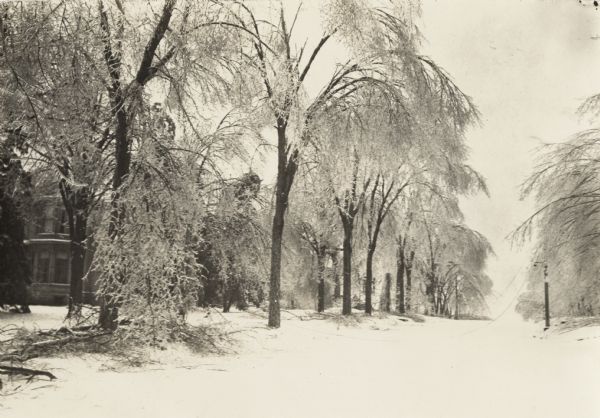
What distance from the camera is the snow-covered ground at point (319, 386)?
16.9ft

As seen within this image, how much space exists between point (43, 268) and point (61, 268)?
1.27 m

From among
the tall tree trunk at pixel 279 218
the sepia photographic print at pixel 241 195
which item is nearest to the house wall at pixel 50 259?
the sepia photographic print at pixel 241 195

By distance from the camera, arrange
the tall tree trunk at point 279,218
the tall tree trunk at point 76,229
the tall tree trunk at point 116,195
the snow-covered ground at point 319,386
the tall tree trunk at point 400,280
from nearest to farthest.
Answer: the snow-covered ground at point 319,386 < the tall tree trunk at point 116,195 < the tall tree trunk at point 279,218 < the tall tree trunk at point 76,229 < the tall tree trunk at point 400,280

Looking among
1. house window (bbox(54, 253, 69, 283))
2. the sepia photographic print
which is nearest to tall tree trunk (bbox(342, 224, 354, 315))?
the sepia photographic print

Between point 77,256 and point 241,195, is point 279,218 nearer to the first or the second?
point 241,195

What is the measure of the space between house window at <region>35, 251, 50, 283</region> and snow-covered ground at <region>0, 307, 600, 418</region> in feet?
105

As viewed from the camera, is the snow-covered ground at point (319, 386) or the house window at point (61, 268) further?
the house window at point (61, 268)

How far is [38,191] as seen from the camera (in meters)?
17.0

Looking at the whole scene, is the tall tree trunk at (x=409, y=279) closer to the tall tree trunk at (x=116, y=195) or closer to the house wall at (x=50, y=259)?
the house wall at (x=50, y=259)

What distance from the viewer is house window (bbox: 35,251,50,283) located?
36812 millimetres

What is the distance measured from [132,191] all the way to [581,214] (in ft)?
35.2

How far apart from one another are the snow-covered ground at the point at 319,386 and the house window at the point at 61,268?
31.4m

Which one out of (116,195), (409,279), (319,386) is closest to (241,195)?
(116,195)

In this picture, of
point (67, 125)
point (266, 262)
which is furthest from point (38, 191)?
point (67, 125)
